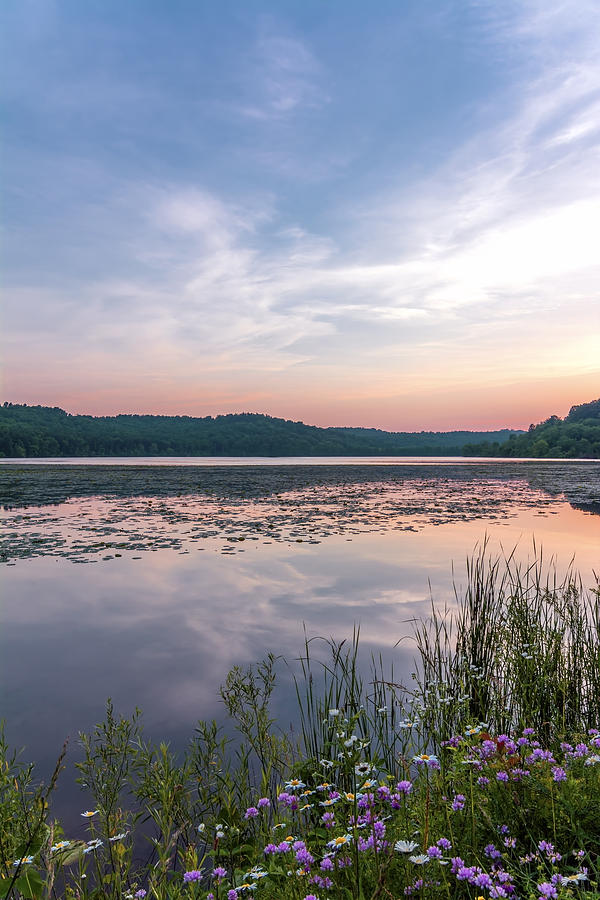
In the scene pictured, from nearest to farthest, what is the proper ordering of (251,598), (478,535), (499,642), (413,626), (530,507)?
(499,642), (413,626), (251,598), (478,535), (530,507)

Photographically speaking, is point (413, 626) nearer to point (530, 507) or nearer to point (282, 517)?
point (282, 517)

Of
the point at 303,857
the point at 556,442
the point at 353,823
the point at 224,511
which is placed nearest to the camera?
the point at 303,857

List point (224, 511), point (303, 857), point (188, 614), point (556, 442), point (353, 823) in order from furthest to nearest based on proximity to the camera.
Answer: point (556, 442)
point (224, 511)
point (188, 614)
point (353, 823)
point (303, 857)

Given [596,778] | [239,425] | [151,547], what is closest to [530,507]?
[151,547]

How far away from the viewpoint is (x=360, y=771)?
7.92ft

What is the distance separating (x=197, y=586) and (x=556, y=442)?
109 m

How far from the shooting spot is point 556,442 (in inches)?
4158

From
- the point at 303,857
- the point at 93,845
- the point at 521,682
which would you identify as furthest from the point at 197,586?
the point at 303,857

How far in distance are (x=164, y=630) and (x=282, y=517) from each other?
12.4m

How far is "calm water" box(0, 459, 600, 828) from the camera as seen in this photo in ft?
21.9

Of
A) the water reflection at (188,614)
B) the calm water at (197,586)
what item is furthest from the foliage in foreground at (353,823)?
the calm water at (197,586)

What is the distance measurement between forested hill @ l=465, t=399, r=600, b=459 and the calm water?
84.6 metres

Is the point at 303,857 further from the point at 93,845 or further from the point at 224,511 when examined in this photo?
the point at 224,511

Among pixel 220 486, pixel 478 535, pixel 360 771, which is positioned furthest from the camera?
pixel 220 486
